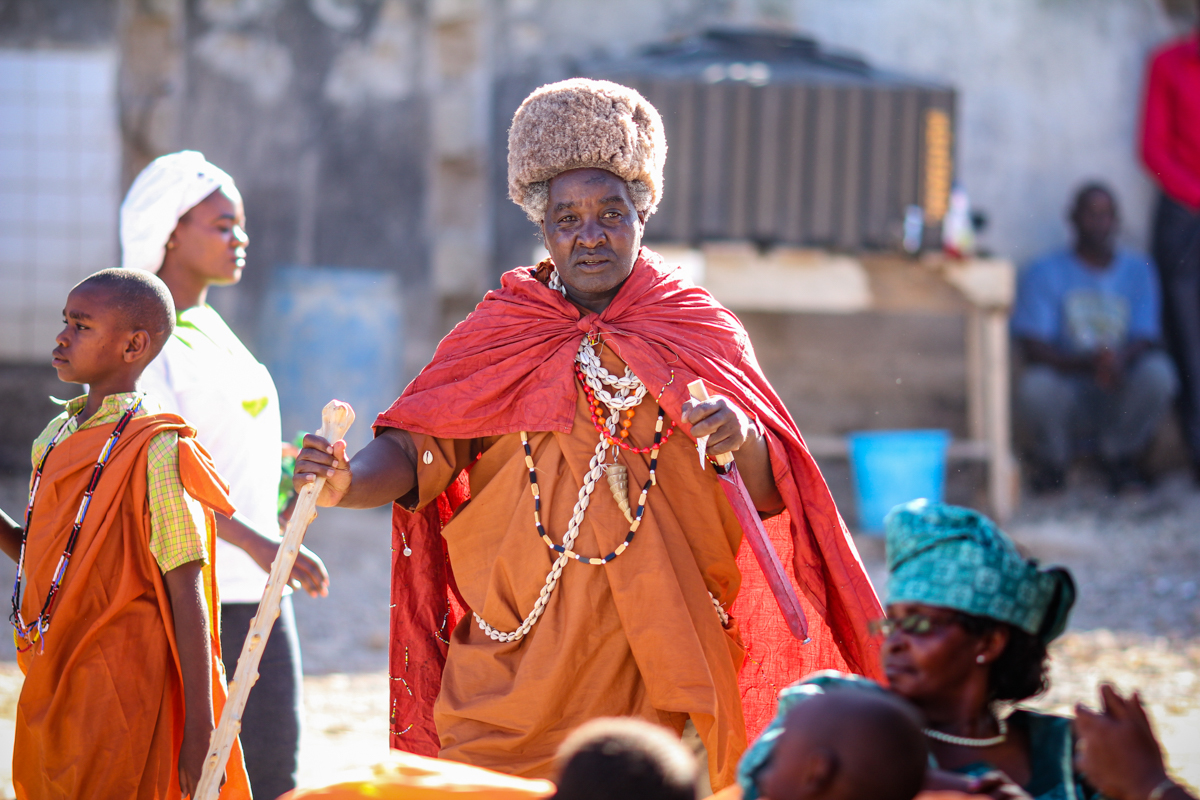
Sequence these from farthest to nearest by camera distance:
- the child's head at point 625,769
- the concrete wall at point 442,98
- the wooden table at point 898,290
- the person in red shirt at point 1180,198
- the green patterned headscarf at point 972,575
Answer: the person in red shirt at point 1180,198 < the concrete wall at point 442,98 < the wooden table at point 898,290 < the green patterned headscarf at point 972,575 < the child's head at point 625,769

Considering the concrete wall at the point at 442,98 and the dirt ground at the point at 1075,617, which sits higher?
the concrete wall at the point at 442,98

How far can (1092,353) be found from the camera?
9.97 meters

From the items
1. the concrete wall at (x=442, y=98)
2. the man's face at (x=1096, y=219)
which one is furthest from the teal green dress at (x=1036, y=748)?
the man's face at (x=1096, y=219)

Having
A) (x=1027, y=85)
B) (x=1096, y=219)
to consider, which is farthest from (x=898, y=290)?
(x=1027, y=85)

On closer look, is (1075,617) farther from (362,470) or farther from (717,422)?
(362,470)

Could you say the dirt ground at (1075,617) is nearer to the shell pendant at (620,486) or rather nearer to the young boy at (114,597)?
the young boy at (114,597)

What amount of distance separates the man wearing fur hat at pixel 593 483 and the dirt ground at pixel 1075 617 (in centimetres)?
162

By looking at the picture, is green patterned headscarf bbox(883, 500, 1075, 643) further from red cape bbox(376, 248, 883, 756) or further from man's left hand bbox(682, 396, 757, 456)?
red cape bbox(376, 248, 883, 756)

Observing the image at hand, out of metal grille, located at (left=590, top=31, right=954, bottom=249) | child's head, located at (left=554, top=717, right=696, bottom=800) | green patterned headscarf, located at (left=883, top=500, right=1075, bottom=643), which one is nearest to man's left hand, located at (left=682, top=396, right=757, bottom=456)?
green patterned headscarf, located at (left=883, top=500, right=1075, bottom=643)

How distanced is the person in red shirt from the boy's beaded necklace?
8.14m

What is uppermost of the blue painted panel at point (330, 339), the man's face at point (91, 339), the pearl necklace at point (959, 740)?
the man's face at point (91, 339)

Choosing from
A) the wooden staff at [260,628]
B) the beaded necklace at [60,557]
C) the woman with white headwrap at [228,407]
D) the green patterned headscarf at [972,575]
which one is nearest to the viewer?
the green patterned headscarf at [972,575]

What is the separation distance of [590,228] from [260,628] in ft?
4.13

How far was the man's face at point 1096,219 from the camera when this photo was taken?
10070 mm
